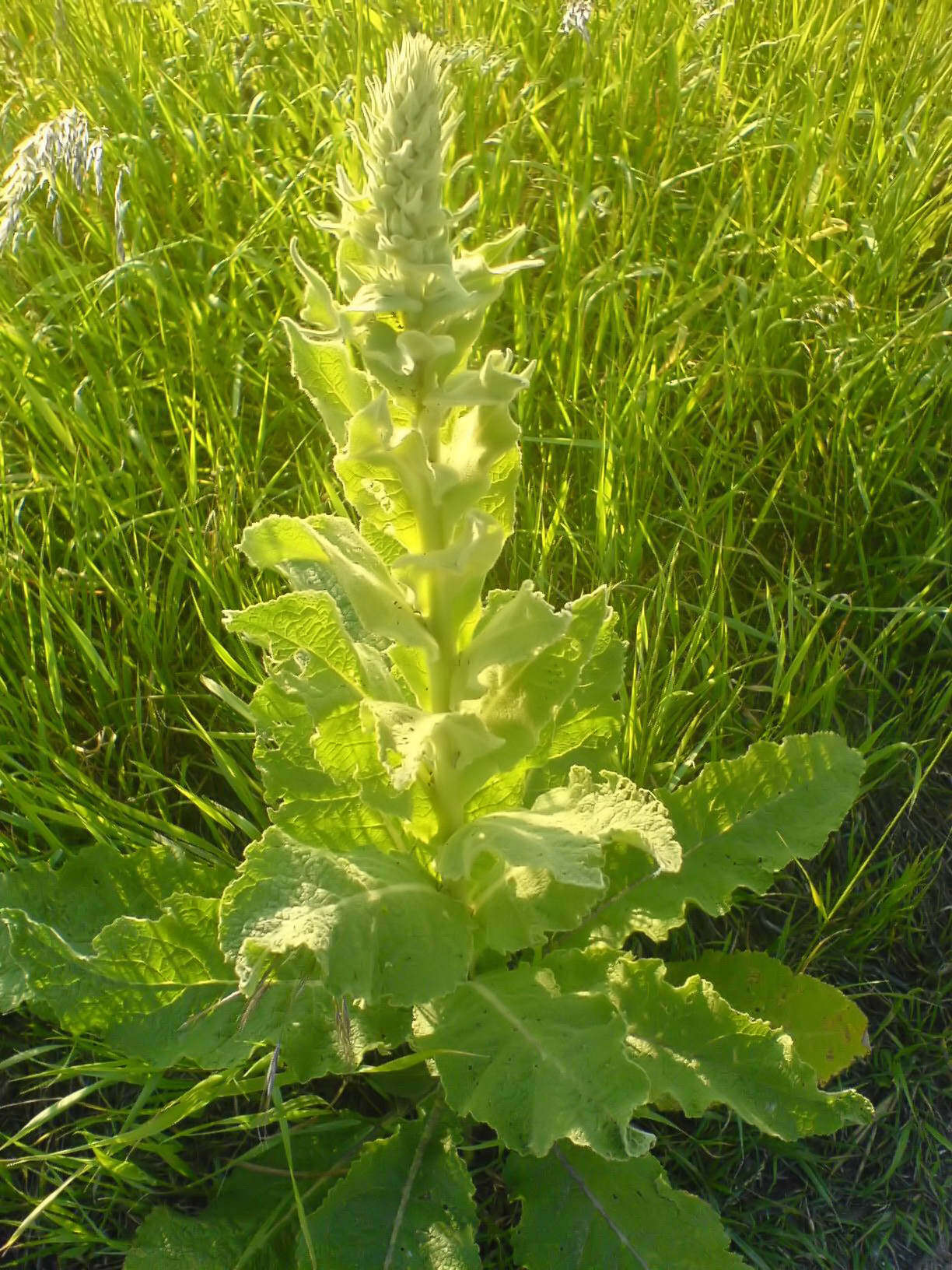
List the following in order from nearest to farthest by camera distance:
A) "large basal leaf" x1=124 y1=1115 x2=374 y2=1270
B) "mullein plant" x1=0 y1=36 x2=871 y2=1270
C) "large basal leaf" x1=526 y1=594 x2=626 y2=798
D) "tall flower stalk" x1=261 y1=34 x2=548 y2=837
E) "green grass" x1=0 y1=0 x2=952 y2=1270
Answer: "tall flower stalk" x1=261 y1=34 x2=548 y2=837, "mullein plant" x1=0 y1=36 x2=871 y2=1270, "large basal leaf" x1=124 y1=1115 x2=374 y2=1270, "large basal leaf" x1=526 y1=594 x2=626 y2=798, "green grass" x1=0 y1=0 x2=952 y2=1270

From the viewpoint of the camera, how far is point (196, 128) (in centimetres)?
295

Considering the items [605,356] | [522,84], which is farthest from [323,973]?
[522,84]

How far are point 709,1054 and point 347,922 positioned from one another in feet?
2.06

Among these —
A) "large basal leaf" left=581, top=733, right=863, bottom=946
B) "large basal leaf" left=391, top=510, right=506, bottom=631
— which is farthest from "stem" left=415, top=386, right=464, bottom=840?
"large basal leaf" left=581, top=733, right=863, bottom=946

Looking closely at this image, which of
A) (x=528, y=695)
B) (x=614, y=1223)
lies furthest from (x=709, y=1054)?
(x=528, y=695)

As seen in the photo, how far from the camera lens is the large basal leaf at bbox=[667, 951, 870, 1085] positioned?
1973mm

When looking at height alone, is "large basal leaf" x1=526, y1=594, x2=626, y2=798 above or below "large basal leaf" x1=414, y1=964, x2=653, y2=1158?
above

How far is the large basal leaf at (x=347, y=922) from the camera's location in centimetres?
145

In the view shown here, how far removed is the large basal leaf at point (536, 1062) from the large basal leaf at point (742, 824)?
264 mm

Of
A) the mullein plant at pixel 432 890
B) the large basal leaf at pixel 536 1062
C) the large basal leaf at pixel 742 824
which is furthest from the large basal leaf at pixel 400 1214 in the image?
the large basal leaf at pixel 742 824

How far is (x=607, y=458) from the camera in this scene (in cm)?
232

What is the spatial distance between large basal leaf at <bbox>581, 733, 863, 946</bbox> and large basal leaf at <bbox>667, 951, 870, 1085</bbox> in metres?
0.16

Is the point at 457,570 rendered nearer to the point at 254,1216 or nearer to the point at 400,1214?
the point at 400,1214

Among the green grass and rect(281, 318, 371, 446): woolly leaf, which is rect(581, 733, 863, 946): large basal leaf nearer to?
the green grass
